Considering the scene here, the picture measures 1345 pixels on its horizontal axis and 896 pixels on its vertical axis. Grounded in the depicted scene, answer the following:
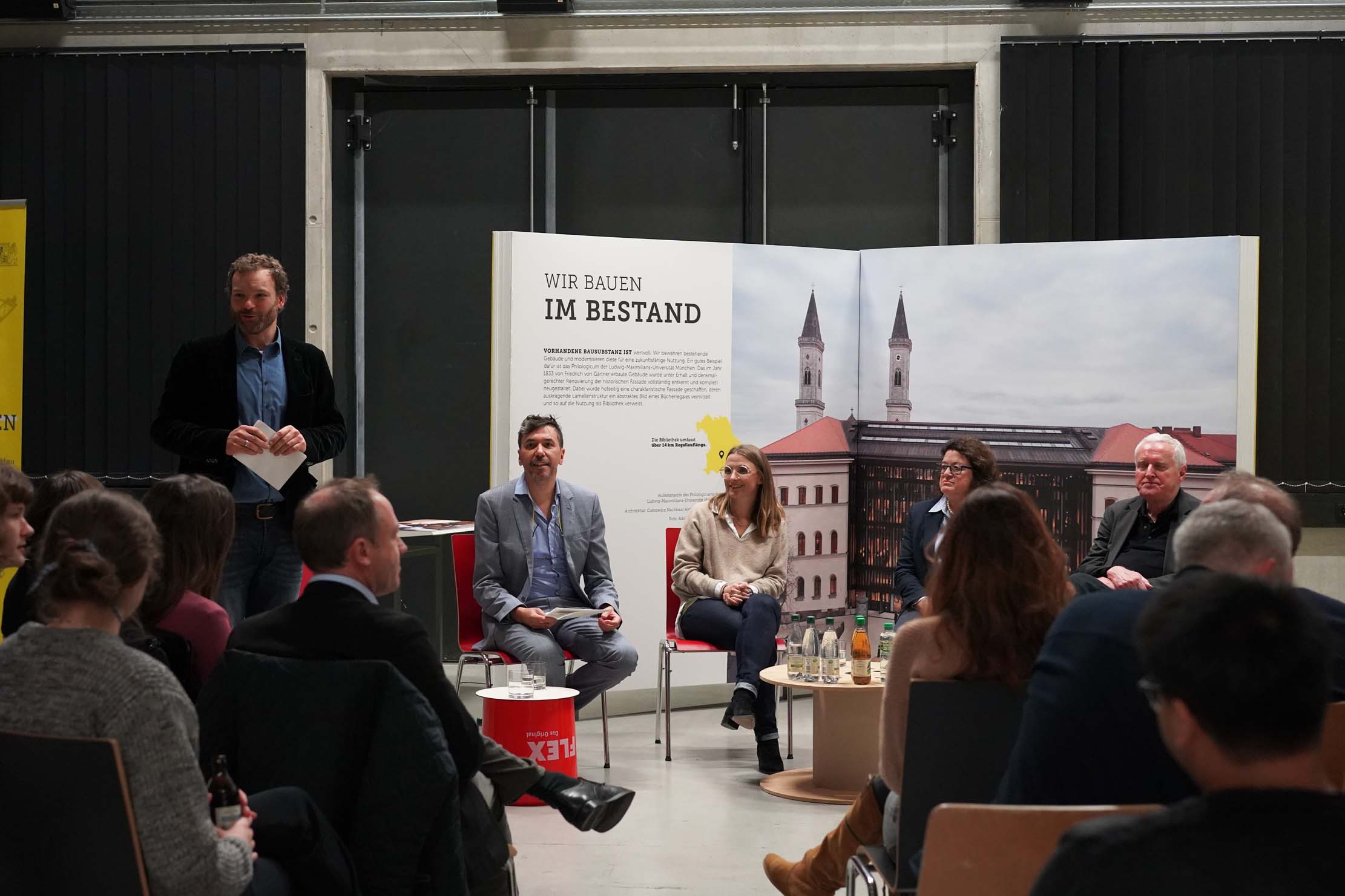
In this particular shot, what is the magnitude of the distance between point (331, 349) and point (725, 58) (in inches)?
106

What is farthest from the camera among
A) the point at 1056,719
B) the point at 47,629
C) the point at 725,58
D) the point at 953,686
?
the point at 725,58

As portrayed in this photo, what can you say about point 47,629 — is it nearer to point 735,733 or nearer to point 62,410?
point 735,733

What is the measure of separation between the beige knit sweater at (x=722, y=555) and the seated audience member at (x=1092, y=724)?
3529 mm

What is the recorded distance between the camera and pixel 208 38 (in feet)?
23.1

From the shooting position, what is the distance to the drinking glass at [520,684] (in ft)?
14.9

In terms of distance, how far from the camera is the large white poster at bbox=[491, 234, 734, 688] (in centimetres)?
591

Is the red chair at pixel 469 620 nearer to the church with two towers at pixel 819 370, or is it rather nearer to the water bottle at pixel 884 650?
the water bottle at pixel 884 650

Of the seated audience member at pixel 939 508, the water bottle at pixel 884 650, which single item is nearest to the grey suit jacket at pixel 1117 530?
the seated audience member at pixel 939 508

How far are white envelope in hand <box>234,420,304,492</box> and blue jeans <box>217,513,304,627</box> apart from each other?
0.48ft

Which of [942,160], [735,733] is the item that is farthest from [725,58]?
[735,733]

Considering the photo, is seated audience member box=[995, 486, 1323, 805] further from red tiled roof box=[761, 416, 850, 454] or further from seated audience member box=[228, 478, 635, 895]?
red tiled roof box=[761, 416, 850, 454]

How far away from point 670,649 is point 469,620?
863 millimetres

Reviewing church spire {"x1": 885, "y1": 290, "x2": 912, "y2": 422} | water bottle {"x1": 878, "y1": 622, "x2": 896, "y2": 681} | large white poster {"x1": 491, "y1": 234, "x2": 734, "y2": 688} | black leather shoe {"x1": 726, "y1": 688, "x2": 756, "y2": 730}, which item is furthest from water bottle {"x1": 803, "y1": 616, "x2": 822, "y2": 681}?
church spire {"x1": 885, "y1": 290, "x2": 912, "y2": 422}

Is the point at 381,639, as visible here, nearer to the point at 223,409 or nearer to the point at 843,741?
the point at 223,409
